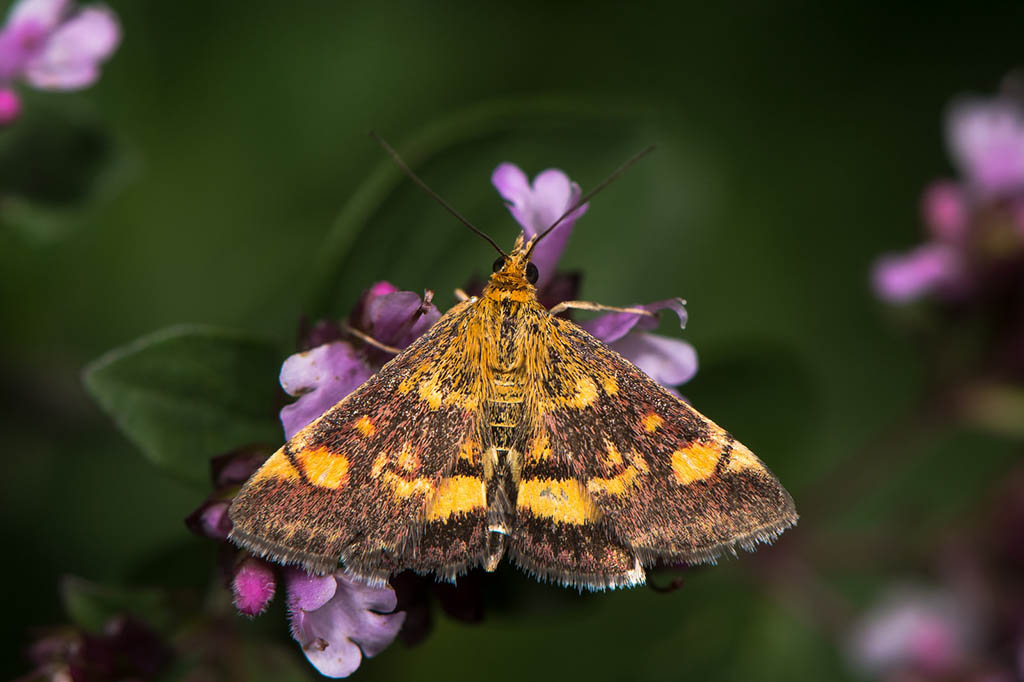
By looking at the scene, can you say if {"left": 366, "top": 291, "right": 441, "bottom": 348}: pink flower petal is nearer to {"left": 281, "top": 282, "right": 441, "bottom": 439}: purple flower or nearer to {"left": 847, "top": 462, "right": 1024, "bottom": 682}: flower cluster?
{"left": 281, "top": 282, "right": 441, "bottom": 439}: purple flower

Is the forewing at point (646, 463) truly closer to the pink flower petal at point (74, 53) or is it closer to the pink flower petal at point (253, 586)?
the pink flower petal at point (253, 586)

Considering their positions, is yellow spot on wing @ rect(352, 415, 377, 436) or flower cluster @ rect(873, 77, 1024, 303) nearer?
yellow spot on wing @ rect(352, 415, 377, 436)

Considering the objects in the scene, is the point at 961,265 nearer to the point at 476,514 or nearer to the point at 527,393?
the point at 527,393

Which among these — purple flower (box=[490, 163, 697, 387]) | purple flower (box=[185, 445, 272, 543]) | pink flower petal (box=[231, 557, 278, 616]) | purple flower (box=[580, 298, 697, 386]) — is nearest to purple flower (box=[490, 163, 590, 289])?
purple flower (box=[490, 163, 697, 387])

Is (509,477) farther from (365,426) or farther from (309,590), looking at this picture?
(309,590)

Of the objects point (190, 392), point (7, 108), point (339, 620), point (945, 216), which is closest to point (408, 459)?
point (339, 620)

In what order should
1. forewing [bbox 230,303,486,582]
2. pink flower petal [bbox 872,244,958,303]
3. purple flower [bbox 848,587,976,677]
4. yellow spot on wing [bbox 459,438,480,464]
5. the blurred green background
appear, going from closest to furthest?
forewing [bbox 230,303,486,582], yellow spot on wing [bbox 459,438,480,464], the blurred green background, pink flower petal [bbox 872,244,958,303], purple flower [bbox 848,587,976,677]

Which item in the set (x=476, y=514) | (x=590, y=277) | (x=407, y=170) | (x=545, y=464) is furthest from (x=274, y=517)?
(x=590, y=277)
